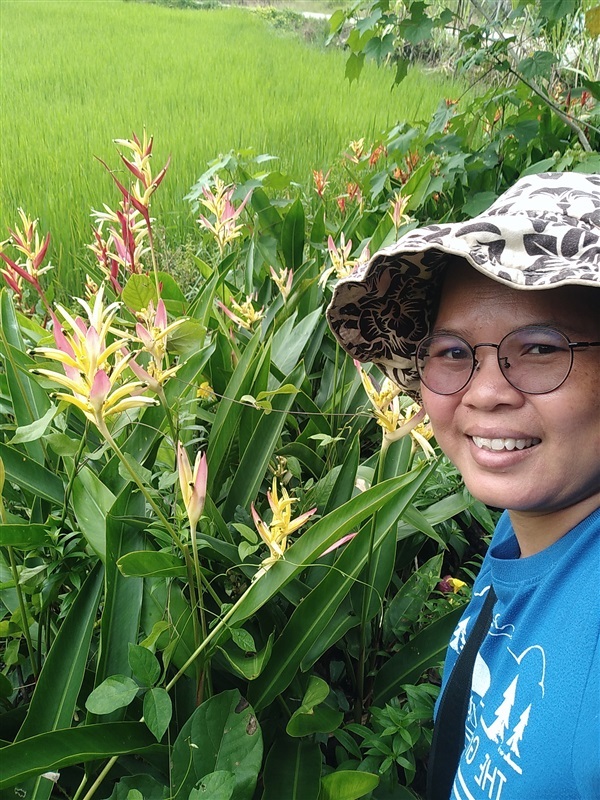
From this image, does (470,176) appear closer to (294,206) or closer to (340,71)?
(294,206)

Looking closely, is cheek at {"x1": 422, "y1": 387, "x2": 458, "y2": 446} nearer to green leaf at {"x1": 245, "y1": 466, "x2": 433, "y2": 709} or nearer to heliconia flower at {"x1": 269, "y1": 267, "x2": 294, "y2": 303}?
green leaf at {"x1": 245, "y1": 466, "x2": 433, "y2": 709}

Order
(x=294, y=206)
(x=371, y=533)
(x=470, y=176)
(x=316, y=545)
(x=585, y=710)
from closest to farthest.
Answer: (x=585, y=710) → (x=316, y=545) → (x=371, y=533) → (x=294, y=206) → (x=470, y=176)

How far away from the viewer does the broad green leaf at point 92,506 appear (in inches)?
42.6

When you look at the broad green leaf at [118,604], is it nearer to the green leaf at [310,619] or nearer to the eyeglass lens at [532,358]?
the green leaf at [310,619]

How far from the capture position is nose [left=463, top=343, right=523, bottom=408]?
0.64m

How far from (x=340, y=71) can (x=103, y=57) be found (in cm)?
262

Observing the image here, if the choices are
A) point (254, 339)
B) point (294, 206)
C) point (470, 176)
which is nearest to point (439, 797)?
point (254, 339)

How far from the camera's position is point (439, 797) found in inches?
37.4

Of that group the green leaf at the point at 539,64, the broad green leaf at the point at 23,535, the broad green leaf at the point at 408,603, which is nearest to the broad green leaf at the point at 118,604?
the broad green leaf at the point at 23,535

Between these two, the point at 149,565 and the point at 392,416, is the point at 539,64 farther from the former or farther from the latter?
the point at 149,565

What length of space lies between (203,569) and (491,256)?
2.48 feet

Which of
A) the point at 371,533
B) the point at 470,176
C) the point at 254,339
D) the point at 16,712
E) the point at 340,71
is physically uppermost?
the point at 340,71

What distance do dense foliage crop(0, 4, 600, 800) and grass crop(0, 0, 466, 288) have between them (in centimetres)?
127

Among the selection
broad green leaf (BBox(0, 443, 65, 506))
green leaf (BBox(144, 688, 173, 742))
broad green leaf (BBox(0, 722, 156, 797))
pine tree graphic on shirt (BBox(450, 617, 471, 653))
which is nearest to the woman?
pine tree graphic on shirt (BBox(450, 617, 471, 653))
